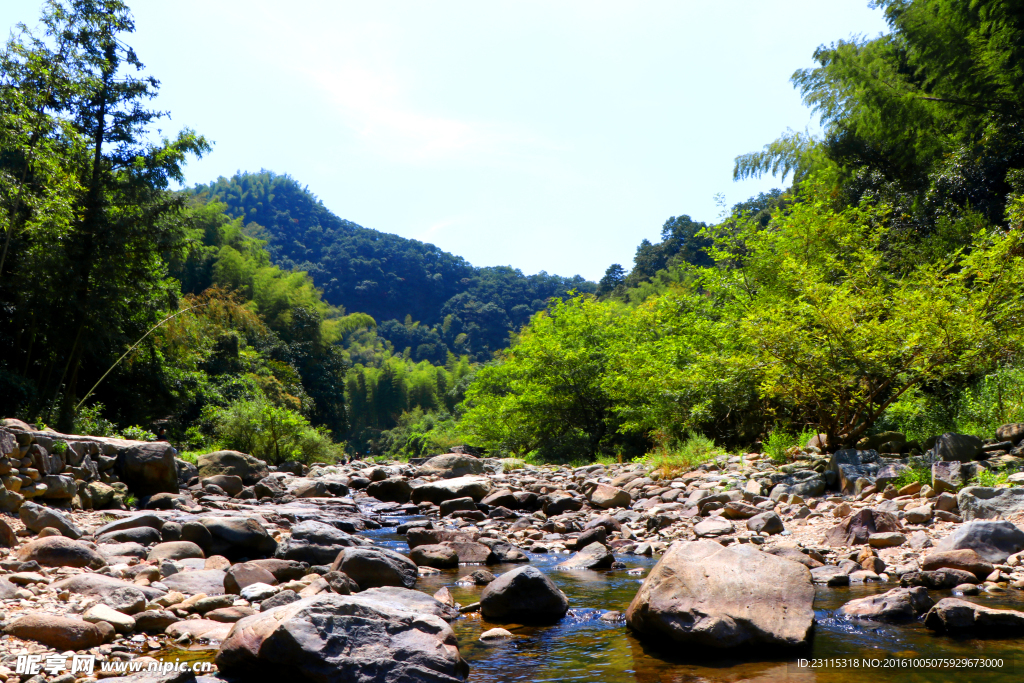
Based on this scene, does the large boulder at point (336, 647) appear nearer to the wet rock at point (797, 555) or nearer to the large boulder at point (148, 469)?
the wet rock at point (797, 555)

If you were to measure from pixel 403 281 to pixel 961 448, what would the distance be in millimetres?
91457

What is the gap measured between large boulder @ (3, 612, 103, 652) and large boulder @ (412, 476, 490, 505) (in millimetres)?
7522

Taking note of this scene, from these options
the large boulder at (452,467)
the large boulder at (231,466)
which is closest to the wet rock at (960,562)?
the large boulder at (231,466)

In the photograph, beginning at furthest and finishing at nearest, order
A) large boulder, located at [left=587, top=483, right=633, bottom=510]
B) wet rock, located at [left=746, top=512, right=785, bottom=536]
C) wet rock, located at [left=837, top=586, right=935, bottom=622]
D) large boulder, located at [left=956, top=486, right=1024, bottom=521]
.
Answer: large boulder, located at [left=587, top=483, right=633, bottom=510] < wet rock, located at [left=746, top=512, right=785, bottom=536] < large boulder, located at [left=956, top=486, right=1024, bottom=521] < wet rock, located at [left=837, top=586, right=935, bottom=622]

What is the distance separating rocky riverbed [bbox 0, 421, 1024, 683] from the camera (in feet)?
11.1

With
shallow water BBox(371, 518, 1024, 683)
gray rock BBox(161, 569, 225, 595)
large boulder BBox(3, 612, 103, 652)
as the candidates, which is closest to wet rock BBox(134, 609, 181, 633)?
large boulder BBox(3, 612, 103, 652)

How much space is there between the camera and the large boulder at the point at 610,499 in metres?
9.63

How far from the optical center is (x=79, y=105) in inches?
488

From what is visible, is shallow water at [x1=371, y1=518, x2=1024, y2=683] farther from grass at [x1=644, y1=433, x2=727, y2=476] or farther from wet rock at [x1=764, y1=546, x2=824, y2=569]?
grass at [x1=644, y1=433, x2=727, y2=476]

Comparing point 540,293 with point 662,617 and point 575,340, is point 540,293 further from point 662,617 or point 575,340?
point 662,617

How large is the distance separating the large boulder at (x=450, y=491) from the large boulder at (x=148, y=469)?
3856 millimetres

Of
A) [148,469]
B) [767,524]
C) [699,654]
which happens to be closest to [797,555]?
[767,524]

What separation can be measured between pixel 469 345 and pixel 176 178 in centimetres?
6869

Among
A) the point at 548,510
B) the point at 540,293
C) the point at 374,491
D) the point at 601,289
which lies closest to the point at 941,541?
the point at 548,510
